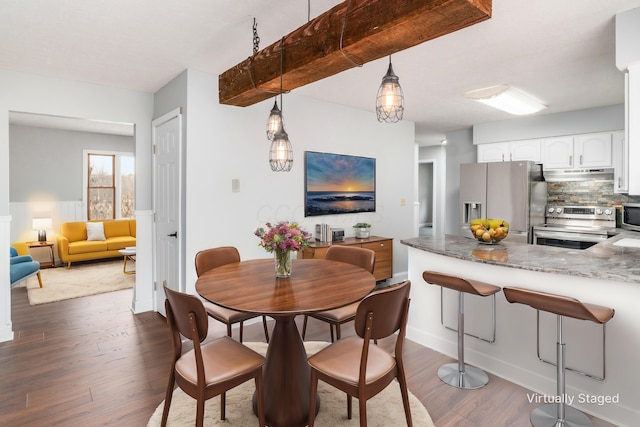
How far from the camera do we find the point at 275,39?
271cm

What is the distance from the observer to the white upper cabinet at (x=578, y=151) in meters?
4.74

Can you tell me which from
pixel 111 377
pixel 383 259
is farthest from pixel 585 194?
pixel 111 377

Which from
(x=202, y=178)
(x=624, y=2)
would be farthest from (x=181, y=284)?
(x=624, y=2)

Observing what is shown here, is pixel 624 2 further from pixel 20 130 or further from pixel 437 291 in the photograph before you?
pixel 20 130

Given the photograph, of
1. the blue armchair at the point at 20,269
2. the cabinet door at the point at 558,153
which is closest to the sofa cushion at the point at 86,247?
the blue armchair at the point at 20,269

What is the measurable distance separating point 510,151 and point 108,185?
7510 millimetres

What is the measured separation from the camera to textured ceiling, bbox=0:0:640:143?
89.3 inches

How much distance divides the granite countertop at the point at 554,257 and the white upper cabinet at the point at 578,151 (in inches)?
90.4

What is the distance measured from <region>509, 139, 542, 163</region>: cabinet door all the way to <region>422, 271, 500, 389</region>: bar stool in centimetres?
361

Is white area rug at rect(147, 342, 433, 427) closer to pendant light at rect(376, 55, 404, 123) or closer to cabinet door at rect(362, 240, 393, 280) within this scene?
pendant light at rect(376, 55, 404, 123)

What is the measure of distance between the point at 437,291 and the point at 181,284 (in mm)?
2388

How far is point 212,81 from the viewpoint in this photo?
11.5 ft

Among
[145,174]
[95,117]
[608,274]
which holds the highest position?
[95,117]

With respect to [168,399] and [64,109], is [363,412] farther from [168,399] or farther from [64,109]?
[64,109]
